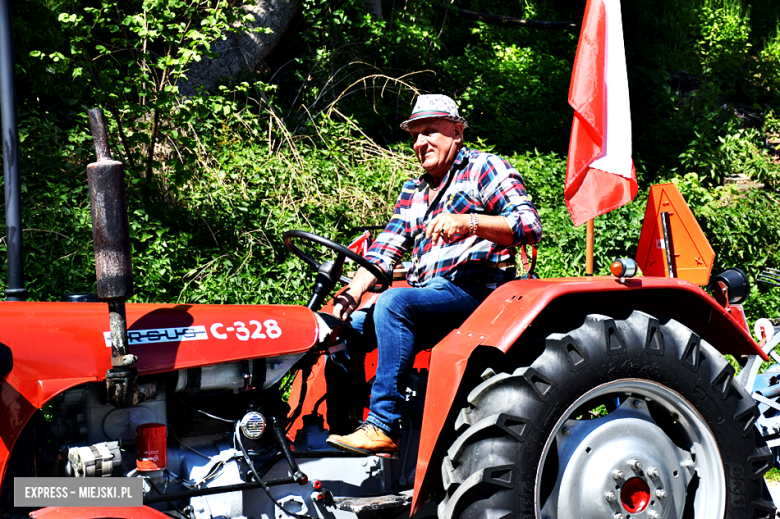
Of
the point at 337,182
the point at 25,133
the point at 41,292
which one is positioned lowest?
the point at 41,292

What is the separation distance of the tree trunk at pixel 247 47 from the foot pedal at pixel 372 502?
517 centimetres

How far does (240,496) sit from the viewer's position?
2500mm

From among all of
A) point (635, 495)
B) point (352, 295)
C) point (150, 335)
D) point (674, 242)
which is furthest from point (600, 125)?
point (150, 335)

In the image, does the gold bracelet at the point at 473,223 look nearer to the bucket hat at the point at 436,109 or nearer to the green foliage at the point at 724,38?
the bucket hat at the point at 436,109

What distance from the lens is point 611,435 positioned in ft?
8.73

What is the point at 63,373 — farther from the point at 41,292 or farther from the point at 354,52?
the point at 354,52

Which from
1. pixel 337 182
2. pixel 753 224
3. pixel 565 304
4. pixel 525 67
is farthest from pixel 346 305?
pixel 525 67

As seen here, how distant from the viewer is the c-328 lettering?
252 centimetres

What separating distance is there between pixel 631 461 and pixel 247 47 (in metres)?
6.27

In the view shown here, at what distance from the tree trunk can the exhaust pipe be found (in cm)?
375

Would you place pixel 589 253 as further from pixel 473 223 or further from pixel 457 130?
pixel 473 223

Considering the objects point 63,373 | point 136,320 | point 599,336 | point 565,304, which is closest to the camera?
point 63,373

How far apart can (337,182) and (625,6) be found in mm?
5210

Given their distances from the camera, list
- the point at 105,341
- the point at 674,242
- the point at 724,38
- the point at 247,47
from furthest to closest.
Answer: the point at 724,38
the point at 247,47
the point at 674,242
the point at 105,341
